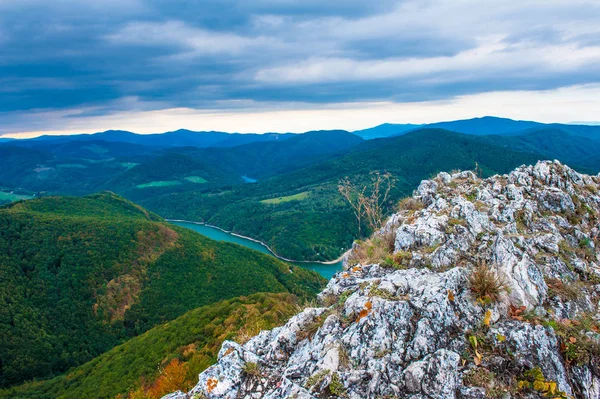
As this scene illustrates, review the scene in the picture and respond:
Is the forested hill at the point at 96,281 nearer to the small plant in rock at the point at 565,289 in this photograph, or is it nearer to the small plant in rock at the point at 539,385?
the small plant in rock at the point at 565,289

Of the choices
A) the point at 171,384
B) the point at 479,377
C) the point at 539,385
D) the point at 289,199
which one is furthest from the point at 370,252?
the point at 289,199

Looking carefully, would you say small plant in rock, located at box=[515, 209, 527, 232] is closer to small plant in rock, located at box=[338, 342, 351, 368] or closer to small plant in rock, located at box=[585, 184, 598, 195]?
small plant in rock, located at box=[585, 184, 598, 195]

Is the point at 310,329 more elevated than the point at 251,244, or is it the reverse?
the point at 310,329

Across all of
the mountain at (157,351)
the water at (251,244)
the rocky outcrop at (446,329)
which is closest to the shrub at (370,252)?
the rocky outcrop at (446,329)

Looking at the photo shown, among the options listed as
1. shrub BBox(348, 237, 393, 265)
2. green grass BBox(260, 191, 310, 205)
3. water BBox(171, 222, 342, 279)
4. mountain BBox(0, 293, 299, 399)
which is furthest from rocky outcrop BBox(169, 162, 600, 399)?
green grass BBox(260, 191, 310, 205)

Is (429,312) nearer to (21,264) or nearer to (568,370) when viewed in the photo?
(568,370)

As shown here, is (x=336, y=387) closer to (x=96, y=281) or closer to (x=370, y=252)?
(x=370, y=252)
